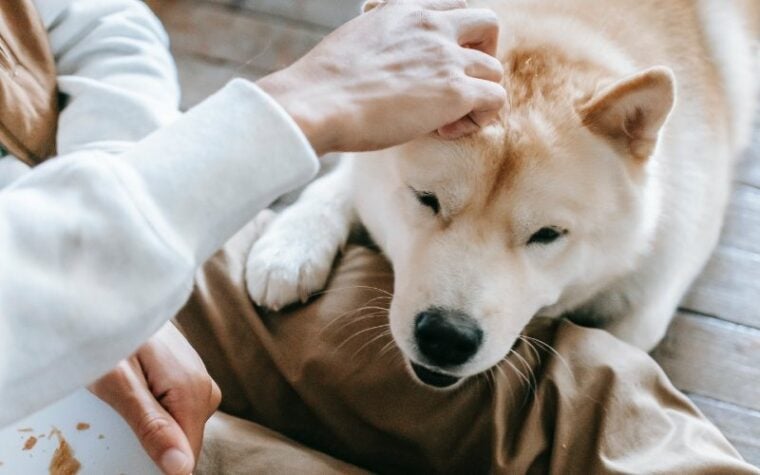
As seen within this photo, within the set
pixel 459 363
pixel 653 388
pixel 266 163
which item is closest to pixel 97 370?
pixel 266 163

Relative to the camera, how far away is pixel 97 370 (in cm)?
67

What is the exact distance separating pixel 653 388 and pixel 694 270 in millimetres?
505

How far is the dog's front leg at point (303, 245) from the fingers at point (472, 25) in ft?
1.44

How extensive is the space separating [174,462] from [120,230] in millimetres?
300

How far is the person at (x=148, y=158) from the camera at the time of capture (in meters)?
0.65

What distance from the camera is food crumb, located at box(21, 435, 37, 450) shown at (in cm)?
86

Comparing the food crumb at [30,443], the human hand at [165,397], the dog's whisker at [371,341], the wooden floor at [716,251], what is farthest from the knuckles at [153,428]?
the wooden floor at [716,251]

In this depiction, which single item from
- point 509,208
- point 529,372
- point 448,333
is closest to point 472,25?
point 509,208

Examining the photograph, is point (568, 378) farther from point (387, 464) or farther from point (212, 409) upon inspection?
point (212, 409)

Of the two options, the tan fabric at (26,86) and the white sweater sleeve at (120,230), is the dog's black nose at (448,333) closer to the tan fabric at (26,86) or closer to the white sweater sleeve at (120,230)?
the white sweater sleeve at (120,230)

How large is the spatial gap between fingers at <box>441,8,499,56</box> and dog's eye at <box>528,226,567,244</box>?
27cm

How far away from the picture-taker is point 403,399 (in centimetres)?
111

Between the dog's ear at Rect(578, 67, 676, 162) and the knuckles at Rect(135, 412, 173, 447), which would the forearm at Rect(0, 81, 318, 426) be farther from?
the dog's ear at Rect(578, 67, 676, 162)

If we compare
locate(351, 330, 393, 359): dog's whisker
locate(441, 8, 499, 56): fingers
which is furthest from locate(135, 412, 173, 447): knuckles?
locate(441, 8, 499, 56): fingers
